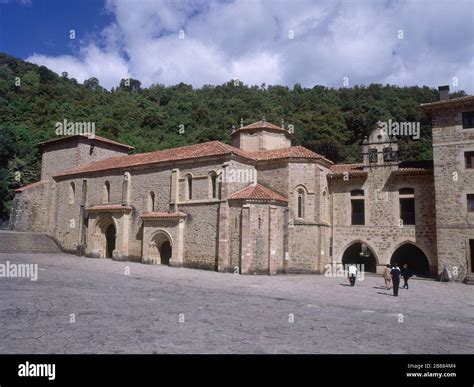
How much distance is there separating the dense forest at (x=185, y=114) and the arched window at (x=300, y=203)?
32.2m

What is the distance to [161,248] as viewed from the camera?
89.9 ft

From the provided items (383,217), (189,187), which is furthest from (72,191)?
(383,217)

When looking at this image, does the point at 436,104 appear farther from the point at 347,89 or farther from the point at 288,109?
the point at 347,89

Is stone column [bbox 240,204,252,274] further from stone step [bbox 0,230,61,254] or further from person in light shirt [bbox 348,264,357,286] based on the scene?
stone step [bbox 0,230,61,254]

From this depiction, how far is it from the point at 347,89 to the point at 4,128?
195 ft

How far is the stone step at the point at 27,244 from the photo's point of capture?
96.9 feet

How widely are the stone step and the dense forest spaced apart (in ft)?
59.1

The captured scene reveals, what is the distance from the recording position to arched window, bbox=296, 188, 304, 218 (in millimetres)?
24938

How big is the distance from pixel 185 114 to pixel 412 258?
173ft

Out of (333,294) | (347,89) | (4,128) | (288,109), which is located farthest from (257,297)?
(347,89)

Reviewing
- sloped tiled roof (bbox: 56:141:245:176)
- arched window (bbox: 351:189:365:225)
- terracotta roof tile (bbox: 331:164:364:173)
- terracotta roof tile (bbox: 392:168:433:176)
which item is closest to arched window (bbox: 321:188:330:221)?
arched window (bbox: 351:189:365:225)

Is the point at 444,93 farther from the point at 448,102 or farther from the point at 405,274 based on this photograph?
the point at 405,274

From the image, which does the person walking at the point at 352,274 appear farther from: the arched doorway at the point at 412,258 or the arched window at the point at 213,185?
the arched doorway at the point at 412,258
